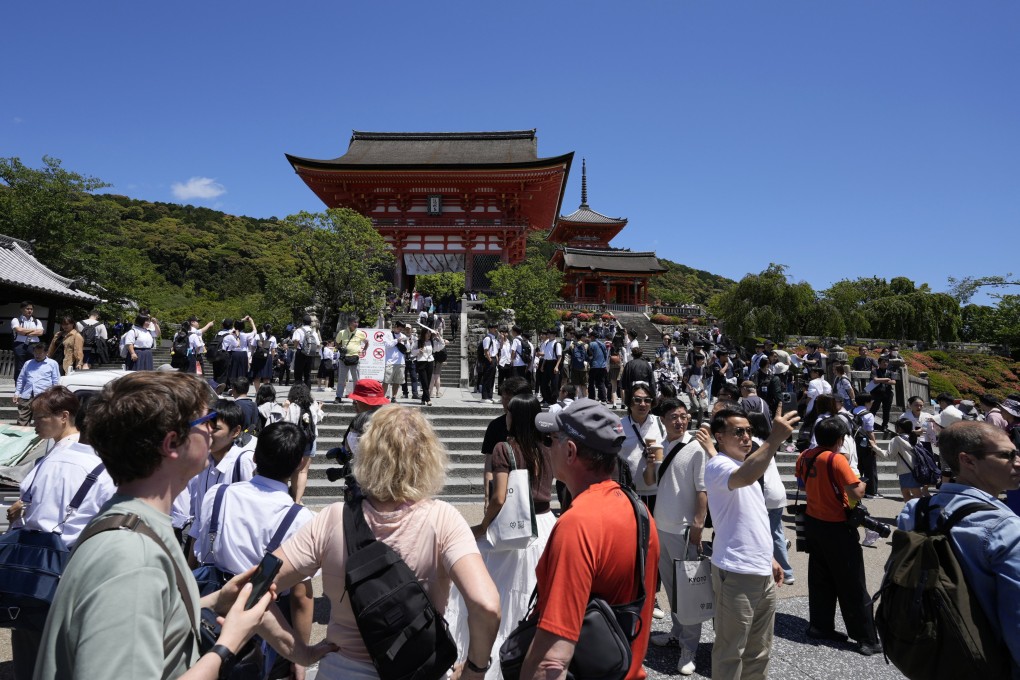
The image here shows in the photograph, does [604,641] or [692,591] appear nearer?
[604,641]

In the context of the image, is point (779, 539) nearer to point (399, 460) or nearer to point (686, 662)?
point (686, 662)

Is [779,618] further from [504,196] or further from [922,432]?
[504,196]

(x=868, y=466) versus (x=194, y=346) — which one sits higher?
(x=194, y=346)

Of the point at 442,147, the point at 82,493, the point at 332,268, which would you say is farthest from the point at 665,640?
the point at 442,147

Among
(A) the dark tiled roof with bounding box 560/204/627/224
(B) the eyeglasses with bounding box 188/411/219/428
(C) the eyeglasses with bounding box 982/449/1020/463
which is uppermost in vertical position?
(A) the dark tiled roof with bounding box 560/204/627/224

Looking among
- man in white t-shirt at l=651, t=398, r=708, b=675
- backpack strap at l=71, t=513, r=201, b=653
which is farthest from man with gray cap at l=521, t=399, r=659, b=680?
man in white t-shirt at l=651, t=398, r=708, b=675

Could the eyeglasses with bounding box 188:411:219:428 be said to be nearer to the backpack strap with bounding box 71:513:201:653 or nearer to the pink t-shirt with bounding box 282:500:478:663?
the backpack strap with bounding box 71:513:201:653

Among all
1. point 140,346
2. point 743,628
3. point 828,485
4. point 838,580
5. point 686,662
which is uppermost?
point 140,346

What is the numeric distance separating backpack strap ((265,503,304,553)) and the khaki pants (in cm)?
230

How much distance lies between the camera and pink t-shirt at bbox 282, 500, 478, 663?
180cm

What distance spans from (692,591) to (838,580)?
1.53 m

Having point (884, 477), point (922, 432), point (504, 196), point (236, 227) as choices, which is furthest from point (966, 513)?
point (236, 227)

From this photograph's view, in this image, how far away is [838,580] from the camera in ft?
13.2

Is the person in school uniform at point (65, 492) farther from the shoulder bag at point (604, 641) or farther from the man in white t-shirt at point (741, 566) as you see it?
the man in white t-shirt at point (741, 566)
